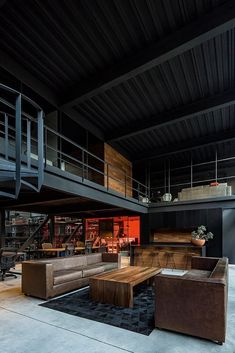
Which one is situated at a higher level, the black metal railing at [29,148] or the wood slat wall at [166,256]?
the black metal railing at [29,148]

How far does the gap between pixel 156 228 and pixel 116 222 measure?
436 cm

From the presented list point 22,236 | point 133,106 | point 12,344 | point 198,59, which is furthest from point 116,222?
point 12,344

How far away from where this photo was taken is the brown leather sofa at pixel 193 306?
108 inches

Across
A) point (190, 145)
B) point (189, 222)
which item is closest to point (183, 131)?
point (190, 145)

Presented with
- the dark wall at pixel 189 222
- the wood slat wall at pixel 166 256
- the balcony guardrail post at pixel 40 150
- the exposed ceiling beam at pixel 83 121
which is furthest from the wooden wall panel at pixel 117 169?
the balcony guardrail post at pixel 40 150

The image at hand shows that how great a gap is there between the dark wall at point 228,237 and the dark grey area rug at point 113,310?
4.87m

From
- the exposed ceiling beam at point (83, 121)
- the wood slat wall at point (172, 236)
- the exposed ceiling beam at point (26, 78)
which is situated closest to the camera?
the exposed ceiling beam at point (26, 78)

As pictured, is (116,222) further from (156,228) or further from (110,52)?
(110,52)

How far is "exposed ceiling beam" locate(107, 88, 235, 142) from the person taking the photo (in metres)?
6.34

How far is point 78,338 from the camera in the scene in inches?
113

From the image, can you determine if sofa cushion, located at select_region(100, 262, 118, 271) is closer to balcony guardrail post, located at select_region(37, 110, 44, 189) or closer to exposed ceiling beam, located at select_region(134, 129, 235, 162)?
balcony guardrail post, located at select_region(37, 110, 44, 189)

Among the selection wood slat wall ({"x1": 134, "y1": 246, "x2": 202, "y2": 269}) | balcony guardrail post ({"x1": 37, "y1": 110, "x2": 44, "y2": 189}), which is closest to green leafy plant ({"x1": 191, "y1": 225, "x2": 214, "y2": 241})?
wood slat wall ({"x1": 134, "y1": 246, "x2": 202, "y2": 269})

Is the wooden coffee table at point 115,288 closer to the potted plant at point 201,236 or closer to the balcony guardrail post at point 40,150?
the balcony guardrail post at point 40,150

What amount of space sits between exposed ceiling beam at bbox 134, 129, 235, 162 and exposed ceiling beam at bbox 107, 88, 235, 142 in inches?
82.9
